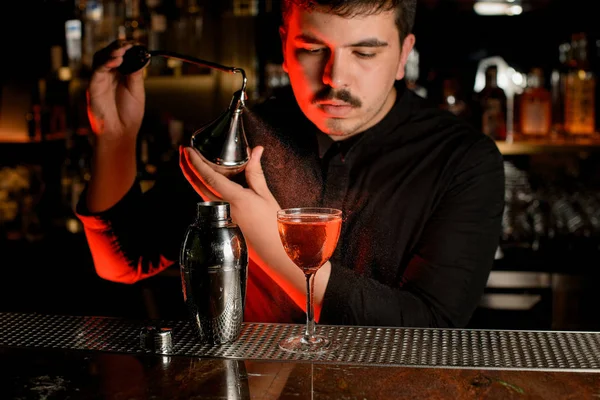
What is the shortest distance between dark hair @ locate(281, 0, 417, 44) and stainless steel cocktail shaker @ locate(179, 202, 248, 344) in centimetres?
71

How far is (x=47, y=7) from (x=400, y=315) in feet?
8.41

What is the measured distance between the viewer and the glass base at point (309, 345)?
43.6 inches

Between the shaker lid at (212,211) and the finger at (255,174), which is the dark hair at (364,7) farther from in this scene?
the shaker lid at (212,211)

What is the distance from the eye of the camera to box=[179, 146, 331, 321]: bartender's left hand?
139 centimetres

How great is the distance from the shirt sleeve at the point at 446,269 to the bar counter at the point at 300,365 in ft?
0.99

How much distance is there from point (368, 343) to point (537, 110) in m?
2.43

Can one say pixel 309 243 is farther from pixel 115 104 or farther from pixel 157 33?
pixel 157 33

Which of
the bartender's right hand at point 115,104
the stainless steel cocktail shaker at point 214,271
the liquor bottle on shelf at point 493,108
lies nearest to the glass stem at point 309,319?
the stainless steel cocktail shaker at point 214,271

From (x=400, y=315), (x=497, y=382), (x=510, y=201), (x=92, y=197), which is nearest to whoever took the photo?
(x=497, y=382)

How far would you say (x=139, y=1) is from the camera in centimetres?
348

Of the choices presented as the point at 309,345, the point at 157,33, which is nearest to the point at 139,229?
the point at 309,345

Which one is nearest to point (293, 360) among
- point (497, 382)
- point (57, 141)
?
point (497, 382)

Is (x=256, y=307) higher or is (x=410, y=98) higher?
(x=410, y=98)

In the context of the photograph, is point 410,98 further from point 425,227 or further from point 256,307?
point 256,307
